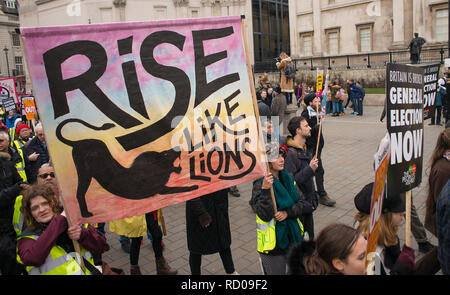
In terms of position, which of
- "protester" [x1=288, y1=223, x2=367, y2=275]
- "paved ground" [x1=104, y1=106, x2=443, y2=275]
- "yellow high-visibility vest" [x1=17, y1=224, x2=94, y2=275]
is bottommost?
"paved ground" [x1=104, y1=106, x2=443, y2=275]

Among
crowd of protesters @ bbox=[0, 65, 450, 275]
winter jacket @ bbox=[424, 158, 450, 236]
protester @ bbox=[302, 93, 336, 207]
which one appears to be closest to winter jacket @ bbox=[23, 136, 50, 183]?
crowd of protesters @ bbox=[0, 65, 450, 275]

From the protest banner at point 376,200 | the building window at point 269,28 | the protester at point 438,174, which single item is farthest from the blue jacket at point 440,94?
the building window at point 269,28

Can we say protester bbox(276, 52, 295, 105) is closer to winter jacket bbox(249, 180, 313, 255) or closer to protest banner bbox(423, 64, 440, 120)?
protest banner bbox(423, 64, 440, 120)

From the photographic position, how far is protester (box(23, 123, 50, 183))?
548cm

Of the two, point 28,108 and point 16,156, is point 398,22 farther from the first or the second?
point 16,156

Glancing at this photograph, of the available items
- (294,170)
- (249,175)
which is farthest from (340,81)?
(249,175)

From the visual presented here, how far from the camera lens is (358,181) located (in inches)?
310

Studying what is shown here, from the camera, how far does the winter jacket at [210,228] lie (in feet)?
12.5

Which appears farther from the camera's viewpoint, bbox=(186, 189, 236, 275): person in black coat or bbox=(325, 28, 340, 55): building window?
bbox=(325, 28, 340, 55): building window

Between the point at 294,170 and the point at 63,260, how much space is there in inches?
113

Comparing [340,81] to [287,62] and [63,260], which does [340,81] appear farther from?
[63,260]

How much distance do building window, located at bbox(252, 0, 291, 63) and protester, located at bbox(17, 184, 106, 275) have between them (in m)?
41.0

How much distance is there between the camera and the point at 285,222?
134 inches

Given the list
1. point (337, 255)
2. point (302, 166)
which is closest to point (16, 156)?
point (302, 166)
